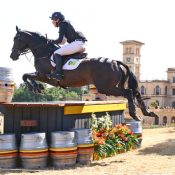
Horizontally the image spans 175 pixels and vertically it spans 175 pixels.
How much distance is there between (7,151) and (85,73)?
2600mm

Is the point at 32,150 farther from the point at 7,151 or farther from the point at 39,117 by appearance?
the point at 39,117

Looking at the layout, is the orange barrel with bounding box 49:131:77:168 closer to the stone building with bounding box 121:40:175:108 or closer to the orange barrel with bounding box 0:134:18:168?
the orange barrel with bounding box 0:134:18:168

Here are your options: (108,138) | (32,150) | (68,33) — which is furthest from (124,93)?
(108,138)

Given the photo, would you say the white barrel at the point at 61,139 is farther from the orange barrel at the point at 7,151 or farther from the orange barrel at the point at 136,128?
the orange barrel at the point at 136,128

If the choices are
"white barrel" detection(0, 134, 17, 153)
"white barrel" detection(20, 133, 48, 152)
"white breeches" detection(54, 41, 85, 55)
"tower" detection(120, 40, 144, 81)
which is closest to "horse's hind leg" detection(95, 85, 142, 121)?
"white breeches" detection(54, 41, 85, 55)

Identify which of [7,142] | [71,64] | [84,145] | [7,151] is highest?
[71,64]

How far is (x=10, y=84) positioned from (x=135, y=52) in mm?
72375

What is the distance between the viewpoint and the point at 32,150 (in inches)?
369

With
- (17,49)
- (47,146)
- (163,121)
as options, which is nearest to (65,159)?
(47,146)

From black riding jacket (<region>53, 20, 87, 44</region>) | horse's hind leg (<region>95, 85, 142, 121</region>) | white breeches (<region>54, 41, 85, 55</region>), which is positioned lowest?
horse's hind leg (<region>95, 85, 142, 121</region>)

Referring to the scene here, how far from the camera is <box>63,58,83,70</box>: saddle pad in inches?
364

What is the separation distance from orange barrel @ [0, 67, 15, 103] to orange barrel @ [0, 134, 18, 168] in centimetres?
99

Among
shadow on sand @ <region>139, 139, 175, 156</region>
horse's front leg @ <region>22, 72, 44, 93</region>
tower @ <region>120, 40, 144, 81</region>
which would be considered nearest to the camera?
horse's front leg @ <region>22, 72, 44, 93</region>

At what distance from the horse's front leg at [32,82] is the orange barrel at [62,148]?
1216mm
